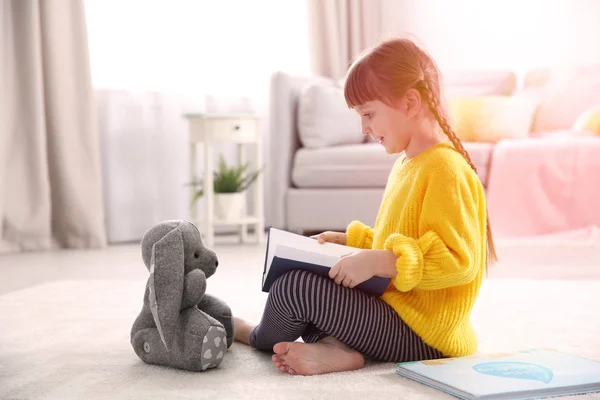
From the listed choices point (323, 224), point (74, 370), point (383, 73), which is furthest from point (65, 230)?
point (383, 73)

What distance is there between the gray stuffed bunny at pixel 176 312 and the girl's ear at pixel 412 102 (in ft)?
1.41

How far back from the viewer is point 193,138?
365 cm

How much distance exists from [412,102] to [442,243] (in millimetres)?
252

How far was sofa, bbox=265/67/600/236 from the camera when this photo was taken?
11.6 ft

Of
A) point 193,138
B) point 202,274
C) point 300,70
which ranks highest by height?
point 300,70

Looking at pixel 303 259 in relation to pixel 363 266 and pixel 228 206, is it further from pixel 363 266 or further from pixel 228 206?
pixel 228 206

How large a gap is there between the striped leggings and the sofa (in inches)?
84.9

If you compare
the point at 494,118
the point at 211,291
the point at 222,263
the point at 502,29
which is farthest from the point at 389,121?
the point at 502,29

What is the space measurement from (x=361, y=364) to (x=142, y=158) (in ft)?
9.18

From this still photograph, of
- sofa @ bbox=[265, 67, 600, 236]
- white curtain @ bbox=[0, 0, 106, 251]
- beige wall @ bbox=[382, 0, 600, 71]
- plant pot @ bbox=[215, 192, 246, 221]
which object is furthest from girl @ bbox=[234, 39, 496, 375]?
beige wall @ bbox=[382, 0, 600, 71]

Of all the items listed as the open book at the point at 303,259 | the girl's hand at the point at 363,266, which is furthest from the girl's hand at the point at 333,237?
the girl's hand at the point at 363,266

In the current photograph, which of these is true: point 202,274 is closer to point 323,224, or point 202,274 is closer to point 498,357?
point 498,357

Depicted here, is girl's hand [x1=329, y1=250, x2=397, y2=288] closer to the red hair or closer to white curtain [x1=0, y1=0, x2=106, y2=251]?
the red hair

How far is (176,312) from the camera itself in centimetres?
135
